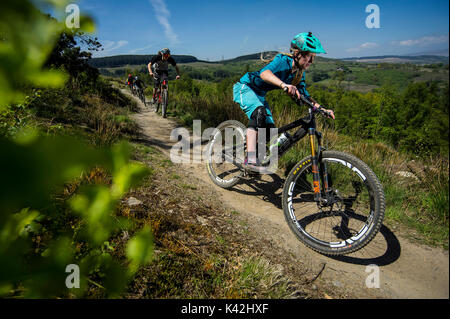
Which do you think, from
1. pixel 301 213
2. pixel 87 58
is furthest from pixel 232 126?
pixel 87 58

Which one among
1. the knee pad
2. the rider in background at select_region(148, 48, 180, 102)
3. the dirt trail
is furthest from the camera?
the rider in background at select_region(148, 48, 180, 102)

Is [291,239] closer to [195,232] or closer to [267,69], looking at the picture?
[195,232]

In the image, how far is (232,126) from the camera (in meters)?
4.47

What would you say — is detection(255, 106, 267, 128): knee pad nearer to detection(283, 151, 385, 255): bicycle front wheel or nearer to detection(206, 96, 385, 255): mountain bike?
detection(206, 96, 385, 255): mountain bike

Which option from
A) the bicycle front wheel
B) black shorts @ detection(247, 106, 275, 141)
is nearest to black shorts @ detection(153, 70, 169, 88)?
black shorts @ detection(247, 106, 275, 141)

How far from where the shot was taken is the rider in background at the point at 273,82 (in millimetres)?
2859

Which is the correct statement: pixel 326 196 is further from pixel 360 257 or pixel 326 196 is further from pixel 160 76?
pixel 160 76

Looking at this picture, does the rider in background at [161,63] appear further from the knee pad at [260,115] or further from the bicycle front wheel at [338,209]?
the bicycle front wheel at [338,209]

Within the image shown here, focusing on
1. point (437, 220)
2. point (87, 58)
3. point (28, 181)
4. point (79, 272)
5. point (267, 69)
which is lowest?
point (437, 220)

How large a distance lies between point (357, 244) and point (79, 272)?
8.24ft

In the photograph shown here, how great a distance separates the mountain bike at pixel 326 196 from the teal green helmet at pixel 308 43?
2.05ft

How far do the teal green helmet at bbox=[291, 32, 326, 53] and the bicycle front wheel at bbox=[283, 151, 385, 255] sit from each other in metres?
1.31

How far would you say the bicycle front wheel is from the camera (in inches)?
91.4

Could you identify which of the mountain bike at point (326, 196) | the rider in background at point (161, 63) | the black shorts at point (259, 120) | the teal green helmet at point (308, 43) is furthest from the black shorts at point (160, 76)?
the teal green helmet at point (308, 43)
